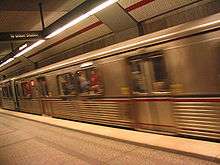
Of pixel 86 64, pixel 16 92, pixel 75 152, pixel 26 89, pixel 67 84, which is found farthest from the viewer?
pixel 16 92

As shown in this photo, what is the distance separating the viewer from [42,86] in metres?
14.6

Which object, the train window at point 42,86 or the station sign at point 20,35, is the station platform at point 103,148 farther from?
the train window at point 42,86

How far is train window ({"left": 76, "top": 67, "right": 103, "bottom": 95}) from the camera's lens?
9461 millimetres

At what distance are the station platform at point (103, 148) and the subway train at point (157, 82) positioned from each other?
323mm

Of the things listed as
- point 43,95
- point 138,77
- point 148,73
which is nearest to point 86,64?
point 138,77

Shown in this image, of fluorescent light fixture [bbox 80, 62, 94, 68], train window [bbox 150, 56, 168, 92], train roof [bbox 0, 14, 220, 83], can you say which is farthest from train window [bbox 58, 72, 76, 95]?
train window [bbox 150, 56, 168, 92]

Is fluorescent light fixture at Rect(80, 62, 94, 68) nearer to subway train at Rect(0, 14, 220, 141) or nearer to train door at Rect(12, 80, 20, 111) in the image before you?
subway train at Rect(0, 14, 220, 141)

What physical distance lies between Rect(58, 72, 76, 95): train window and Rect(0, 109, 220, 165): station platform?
1.41 meters

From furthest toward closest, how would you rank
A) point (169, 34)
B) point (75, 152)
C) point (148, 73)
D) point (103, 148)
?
point (75, 152) → point (103, 148) → point (148, 73) → point (169, 34)

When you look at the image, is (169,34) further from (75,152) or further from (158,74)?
(75,152)

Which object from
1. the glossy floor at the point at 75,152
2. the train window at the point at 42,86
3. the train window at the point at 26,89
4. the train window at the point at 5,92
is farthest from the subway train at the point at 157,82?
the train window at the point at 5,92

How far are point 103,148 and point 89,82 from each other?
3020 millimetres

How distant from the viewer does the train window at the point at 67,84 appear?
36.7 feet

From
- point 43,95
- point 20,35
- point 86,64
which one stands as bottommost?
point 43,95
